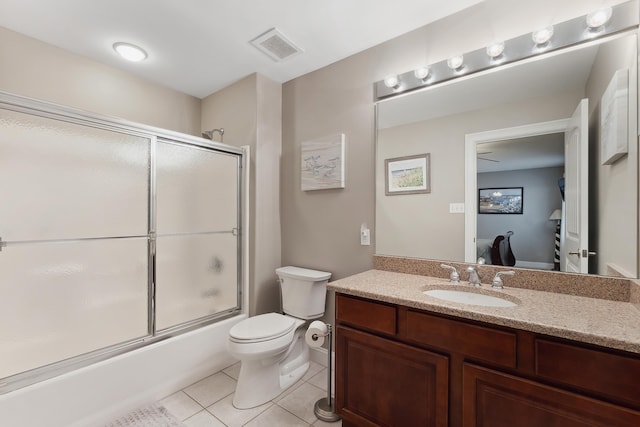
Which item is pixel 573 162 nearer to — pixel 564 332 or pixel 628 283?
pixel 628 283

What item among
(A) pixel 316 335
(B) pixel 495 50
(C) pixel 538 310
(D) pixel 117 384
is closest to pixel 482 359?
(C) pixel 538 310

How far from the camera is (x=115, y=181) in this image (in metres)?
1.78

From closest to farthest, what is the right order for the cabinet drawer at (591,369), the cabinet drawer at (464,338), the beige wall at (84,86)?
1. the cabinet drawer at (591,369)
2. the cabinet drawer at (464,338)
3. the beige wall at (84,86)

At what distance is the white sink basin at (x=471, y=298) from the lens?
56.1 inches

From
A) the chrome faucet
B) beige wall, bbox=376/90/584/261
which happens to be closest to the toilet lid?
beige wall, bbox=376/90/584/261

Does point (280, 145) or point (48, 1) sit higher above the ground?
point (48, 1)

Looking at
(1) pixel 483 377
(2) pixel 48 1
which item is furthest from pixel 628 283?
(2) pixel 48 1

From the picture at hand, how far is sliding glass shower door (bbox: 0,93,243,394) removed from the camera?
1.44 m

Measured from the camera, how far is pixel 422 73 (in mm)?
1829

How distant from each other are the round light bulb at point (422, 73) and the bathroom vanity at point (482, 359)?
4.29 ft

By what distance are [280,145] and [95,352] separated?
1.99 meters

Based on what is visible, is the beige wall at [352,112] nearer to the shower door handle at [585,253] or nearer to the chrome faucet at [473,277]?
the chrome faucet at [473,277]

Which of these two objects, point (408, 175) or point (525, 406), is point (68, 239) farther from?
point (525, 406)

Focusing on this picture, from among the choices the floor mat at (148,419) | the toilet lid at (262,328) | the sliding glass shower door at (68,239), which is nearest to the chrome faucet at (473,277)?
the toilet lid at (262,328)
